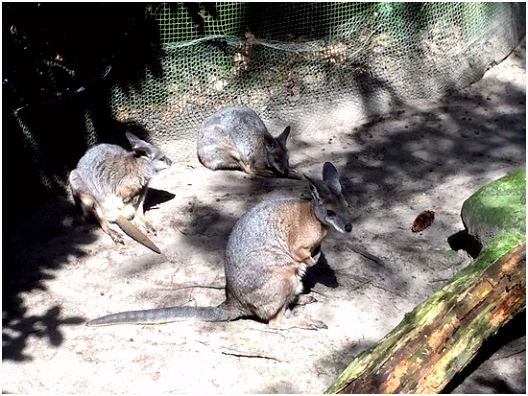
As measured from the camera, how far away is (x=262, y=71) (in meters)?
8.88

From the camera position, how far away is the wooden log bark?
14.5 feet

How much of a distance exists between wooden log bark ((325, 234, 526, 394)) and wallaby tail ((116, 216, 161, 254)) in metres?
2.74

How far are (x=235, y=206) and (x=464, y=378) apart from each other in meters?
3.01

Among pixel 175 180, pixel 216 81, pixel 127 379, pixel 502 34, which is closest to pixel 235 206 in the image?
pixel 175 180

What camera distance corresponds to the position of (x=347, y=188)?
7.74 metres

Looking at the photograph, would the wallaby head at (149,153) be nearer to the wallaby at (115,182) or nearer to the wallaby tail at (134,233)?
the wallaby at (115,182)

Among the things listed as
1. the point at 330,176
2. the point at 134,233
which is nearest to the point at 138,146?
the point at 134,233

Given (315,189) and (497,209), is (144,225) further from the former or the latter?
(497,209)

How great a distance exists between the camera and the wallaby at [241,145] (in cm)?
842

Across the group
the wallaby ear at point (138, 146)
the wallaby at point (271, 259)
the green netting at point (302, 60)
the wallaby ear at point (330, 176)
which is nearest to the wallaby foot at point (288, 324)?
the wallaby at point (271, 259)

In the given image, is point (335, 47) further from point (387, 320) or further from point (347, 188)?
point (387, 320)

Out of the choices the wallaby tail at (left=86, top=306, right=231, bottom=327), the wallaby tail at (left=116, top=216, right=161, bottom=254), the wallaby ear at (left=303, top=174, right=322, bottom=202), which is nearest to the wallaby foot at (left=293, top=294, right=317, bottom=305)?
the wallaby tail at (left=86, top=306, right=231, bottom=327)

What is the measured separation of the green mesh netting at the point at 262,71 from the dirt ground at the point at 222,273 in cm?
37

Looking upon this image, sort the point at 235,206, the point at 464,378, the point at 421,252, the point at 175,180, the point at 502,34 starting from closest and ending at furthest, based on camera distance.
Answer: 1. the point at 464,378
2. the point at 421,252
3. the point at 235,206
4. the point at 175,180
5. the point at 502,34
